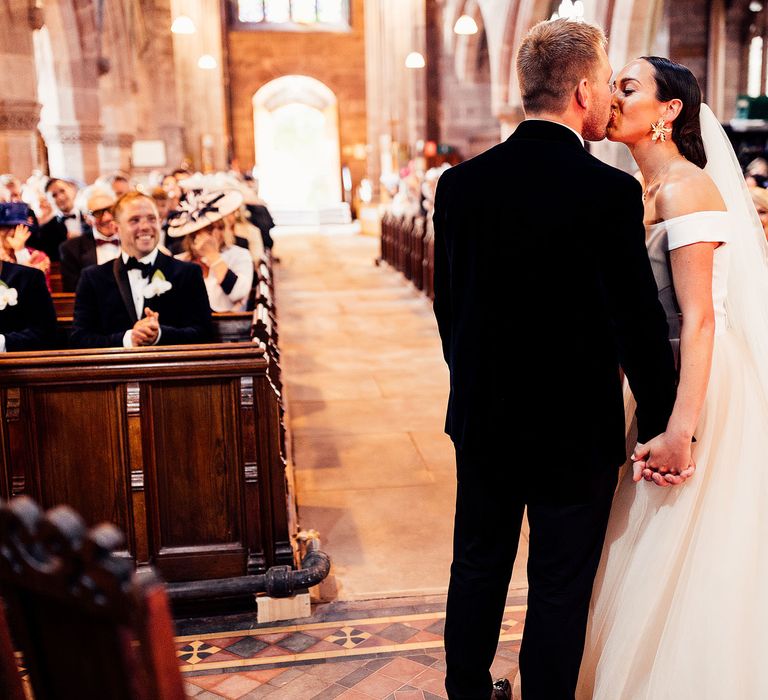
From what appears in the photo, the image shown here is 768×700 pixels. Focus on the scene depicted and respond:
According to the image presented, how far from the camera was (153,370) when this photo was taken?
11.4 feet

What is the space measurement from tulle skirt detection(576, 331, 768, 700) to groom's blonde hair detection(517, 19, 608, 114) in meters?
0.85

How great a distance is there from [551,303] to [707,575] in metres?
0.88

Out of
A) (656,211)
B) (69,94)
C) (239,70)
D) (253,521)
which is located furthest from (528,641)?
(239,70)

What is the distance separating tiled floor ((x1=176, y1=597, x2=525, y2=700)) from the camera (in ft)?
9.64

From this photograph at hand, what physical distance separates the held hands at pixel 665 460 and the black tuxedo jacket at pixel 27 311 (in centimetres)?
286

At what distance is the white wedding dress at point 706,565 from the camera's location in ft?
7.59

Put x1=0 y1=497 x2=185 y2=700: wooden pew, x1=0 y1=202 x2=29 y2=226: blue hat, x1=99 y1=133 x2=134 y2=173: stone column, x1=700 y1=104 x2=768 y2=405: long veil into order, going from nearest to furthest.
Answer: x1=0 y1=497 x2=185 y2=700: wooden pew
x1=700 y1=104 x2=768 y2=405: long veil
x1=0 y1=202 x2=29 y2=226: blue hat
x1=99 y1=133 x2=134 y2=173: stone column

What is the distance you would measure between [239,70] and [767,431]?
3192 centimetres

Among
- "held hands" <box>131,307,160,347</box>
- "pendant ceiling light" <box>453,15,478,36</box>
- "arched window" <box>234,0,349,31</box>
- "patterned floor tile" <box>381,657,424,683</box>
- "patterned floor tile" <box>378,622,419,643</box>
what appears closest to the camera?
"patterned floor tile" <box>381,657,424,683</box>

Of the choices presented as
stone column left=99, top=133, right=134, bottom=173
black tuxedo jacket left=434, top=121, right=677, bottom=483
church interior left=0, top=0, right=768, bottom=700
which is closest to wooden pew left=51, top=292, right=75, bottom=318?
church interior left=0, top=0, right=768, bottom=700

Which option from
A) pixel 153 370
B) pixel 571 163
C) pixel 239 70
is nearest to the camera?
pixel 571 163

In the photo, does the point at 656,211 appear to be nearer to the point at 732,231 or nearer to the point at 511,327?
the point at 732,231

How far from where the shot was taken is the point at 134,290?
4215mm

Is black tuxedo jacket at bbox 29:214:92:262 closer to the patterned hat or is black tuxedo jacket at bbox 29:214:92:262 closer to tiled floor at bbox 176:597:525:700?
the patterned hat
